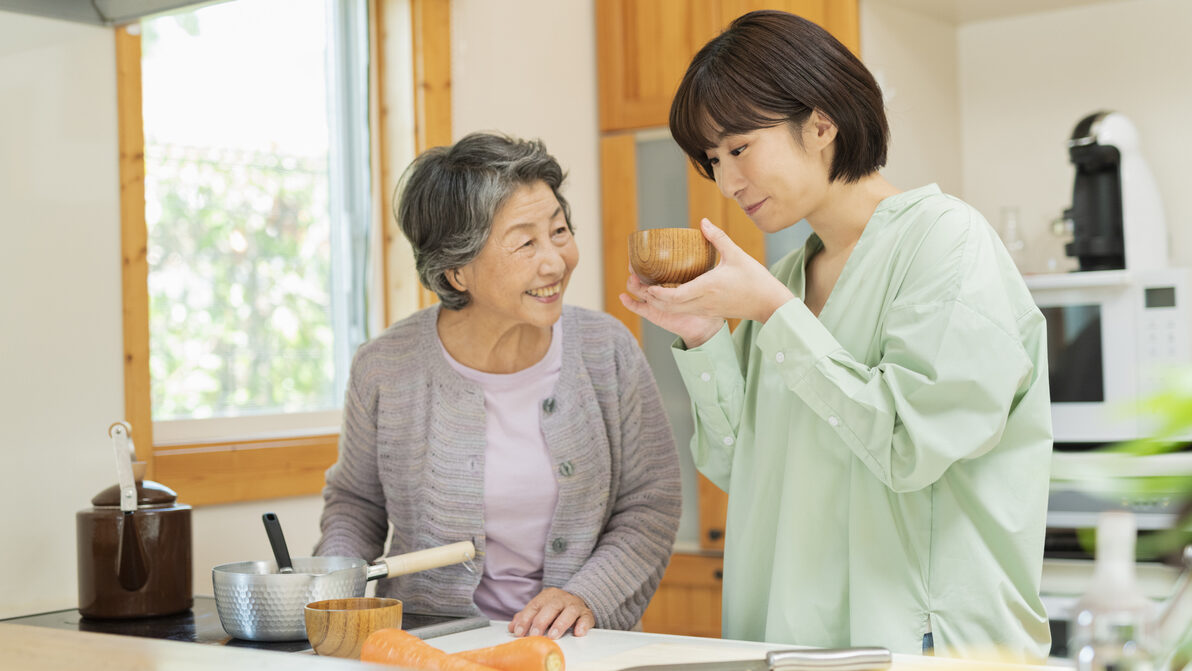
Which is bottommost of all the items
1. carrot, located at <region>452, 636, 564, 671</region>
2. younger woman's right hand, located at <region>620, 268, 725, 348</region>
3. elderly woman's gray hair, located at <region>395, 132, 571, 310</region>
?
carrot, located at <region>452, 636, 564, 671</region>

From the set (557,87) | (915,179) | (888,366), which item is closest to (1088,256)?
(915,179)

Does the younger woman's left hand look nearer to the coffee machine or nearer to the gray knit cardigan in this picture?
the gray knit cardigan

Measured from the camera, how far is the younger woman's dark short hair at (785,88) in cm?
121

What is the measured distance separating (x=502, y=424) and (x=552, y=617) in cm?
36

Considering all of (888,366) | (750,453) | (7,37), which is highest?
(7,37)

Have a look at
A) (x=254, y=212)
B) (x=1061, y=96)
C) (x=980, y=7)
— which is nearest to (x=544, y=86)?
(x=254, y=212)

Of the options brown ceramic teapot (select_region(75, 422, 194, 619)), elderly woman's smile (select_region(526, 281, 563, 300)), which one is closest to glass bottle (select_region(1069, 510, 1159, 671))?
elderly woman's smile (select_region(526, 281, 563, 300))

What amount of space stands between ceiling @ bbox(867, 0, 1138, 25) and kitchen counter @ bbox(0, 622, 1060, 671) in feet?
6.41

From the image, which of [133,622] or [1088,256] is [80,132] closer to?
[133,622]

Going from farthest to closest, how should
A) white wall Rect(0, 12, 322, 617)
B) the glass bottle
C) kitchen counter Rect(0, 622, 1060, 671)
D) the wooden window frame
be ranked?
1. the wooden window frame
2. white wall Rect(0, 12, 322, 617)
3. kitchen counter Rect(0, 622, 1060, 671)
4. the glass bottle

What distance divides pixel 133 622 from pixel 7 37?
0.89 metres

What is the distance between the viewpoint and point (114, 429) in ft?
4.86

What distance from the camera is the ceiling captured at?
2.73 meters

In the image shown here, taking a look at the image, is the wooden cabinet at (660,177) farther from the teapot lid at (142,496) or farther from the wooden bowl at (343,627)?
the wooden bowl at (343,627)
